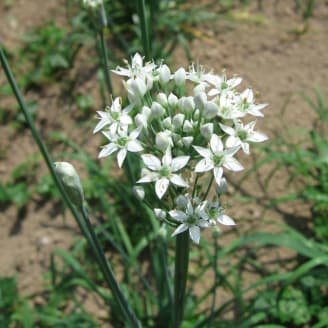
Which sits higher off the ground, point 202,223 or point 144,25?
point 144,25

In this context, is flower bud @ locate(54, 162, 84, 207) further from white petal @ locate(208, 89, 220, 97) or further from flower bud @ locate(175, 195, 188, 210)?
white petal @ locate(208, 89, 220, 97)

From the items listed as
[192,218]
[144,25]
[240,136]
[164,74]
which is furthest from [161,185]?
[144,25]

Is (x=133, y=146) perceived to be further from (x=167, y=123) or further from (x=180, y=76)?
(x=180, y=76)

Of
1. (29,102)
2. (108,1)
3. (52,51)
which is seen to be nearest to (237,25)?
(108,1)

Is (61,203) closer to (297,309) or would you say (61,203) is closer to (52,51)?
(52,51)

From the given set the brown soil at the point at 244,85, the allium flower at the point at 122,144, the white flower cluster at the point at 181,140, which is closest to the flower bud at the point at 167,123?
the white flower cluster at the point at 181,140
